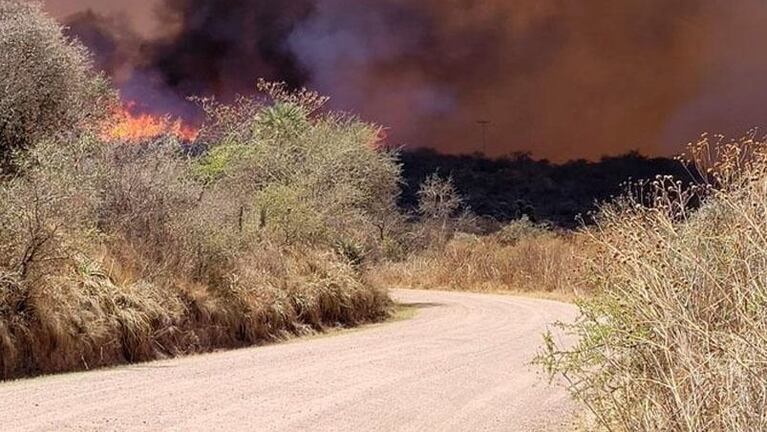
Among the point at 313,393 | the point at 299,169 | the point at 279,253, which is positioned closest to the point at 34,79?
Answer: the point at 279,253

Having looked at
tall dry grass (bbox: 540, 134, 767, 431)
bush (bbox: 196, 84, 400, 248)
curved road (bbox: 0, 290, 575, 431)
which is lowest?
curved road (bbox: 0, 290, 575, 431)

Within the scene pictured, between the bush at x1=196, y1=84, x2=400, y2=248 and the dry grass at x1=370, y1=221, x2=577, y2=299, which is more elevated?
the bush at x1=196, y1=84, x2=400, y2=248

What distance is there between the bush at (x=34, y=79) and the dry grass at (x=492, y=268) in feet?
55.7

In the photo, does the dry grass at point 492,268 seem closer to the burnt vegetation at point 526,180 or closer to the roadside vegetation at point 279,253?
the roadside vegetation at point 279,253

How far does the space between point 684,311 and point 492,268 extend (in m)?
34.7

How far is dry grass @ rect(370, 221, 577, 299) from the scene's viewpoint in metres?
37.8

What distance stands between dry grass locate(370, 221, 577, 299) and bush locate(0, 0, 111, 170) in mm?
16965

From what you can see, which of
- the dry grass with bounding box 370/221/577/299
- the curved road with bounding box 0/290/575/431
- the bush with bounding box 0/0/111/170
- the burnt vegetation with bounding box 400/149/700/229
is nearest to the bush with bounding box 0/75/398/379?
the bush with bounding box 0/0/111/170

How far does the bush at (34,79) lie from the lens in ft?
64.8

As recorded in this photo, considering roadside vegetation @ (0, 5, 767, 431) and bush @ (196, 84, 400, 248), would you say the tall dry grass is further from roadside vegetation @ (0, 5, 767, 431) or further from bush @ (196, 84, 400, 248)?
bush @ (196, 84, 400, 248)

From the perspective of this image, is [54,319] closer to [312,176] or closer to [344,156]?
[312,176]

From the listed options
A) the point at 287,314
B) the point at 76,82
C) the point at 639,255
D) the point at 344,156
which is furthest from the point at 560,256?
the point at 639,255

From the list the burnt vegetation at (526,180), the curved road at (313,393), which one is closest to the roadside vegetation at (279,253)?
the curved road at (313,393)

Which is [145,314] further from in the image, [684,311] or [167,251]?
[684,311]
